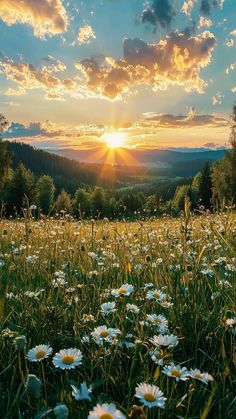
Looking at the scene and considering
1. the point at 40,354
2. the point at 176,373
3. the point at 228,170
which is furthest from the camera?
the point at 228,170

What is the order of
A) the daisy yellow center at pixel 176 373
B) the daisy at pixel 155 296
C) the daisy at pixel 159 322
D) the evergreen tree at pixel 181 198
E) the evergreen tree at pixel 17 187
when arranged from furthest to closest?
the evergreen tree at pixel 17 187
the evergreen tree at pixel 181 198
the daisy at pixel 155 296
the daisy at pixel 159 322
the daisy yellow center at pixel 176 373

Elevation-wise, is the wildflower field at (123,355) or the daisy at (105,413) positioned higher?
the daisy at (105,413)

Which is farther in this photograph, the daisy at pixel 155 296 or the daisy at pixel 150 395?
the daisy at pixel 155 296

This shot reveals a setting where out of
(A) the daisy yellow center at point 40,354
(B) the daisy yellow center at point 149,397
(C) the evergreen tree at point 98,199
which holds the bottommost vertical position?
(C) the evergreen tree at point 98,199

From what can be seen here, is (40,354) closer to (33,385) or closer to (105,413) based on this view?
(33,385)

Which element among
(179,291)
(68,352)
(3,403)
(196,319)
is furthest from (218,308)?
(3,403)

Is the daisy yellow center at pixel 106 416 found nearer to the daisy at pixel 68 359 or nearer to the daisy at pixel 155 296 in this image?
the daisy at pixel 68 359

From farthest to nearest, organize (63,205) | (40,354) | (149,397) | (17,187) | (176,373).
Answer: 1. (17,187)
2. (63,205)
3. (40,354)
4. (176,373)
5. (149,397)

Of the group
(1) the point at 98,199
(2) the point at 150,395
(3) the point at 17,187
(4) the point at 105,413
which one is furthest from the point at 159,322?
(1) the point at 98,199

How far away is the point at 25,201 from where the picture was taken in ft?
13.8

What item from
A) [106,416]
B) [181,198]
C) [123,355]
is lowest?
[181,198]

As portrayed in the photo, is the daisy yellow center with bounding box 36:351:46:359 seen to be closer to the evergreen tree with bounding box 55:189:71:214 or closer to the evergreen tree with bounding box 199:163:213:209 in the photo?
the evergreen tree with bounding box 55:189:71:214

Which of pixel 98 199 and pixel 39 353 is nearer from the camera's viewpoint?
pixel 39 353

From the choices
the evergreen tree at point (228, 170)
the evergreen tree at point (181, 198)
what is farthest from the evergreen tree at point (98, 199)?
the evergreen tree at point (228, 170)
